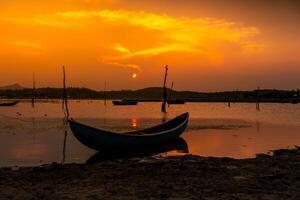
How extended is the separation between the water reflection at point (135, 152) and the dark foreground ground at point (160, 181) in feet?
14.8

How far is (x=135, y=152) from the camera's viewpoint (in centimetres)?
2573

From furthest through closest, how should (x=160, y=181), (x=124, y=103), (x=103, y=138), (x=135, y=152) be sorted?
(x=124, y=103) → (x=135, y=152) → (x=103, y=138) → (x=160, y=181)

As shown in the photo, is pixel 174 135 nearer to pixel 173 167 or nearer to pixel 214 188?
pixel 173 167

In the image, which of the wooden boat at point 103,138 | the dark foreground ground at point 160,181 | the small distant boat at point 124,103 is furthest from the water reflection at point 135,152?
the small distant boat at point 124,103

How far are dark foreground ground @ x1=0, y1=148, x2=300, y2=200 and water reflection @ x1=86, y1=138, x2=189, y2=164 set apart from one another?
4502 millimetres

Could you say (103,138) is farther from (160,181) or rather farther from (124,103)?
(124,103)

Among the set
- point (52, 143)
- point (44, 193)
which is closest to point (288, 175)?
point (44, 193)

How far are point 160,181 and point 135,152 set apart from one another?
11.5 metres

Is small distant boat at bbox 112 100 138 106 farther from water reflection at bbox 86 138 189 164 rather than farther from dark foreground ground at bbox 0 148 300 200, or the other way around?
dark foreground ground at bbox 0 148 300 200

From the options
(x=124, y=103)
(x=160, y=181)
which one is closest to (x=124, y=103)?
(x=124, y=103)

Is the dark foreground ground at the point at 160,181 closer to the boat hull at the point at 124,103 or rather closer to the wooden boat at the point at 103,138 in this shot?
the wooden boat at the point at 103,138

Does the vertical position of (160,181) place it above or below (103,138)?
below

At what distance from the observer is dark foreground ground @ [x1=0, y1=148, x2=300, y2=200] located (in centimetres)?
1209

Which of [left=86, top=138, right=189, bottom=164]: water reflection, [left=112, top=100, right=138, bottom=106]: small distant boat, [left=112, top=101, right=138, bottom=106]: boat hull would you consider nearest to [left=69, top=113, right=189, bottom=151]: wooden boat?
[left=86, top=138, right=189, bottom=164]: water reflection
